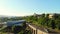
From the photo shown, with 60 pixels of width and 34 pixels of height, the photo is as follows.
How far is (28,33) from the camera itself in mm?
16562

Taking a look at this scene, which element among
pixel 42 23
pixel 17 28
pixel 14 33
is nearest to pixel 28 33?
pixel 14 33

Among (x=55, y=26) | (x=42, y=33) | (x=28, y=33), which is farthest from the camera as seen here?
(x=55, y=26)

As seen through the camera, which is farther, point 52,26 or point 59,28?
point 52,26

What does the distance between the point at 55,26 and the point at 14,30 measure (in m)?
6.46

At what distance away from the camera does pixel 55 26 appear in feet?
63.0

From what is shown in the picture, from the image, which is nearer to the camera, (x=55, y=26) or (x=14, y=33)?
(x=14, y=33)

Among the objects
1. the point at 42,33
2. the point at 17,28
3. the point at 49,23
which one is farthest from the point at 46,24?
the point at 42,33

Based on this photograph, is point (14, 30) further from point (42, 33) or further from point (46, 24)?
point (42, 33)

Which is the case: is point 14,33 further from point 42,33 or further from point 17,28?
point 42,33

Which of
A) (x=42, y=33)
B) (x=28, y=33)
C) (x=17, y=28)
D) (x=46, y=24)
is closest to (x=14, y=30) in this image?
(x=17, y=28)

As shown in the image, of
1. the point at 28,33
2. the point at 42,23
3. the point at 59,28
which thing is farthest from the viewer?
the point at 42,23

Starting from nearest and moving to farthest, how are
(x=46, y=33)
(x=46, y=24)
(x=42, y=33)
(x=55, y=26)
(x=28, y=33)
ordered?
(x=46, y=33) → (x=42, y=33) → (x=28, y=33) → (x=55, y=26) → (x=46, y=24)

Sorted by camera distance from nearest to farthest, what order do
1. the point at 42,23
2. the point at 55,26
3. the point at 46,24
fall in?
the point at 55,26 → the point at 46,24 → the point at 42,23

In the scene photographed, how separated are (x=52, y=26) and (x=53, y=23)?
510 millimetres
